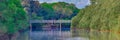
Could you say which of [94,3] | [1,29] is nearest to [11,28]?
[1,29]

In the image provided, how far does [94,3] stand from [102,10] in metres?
14.0

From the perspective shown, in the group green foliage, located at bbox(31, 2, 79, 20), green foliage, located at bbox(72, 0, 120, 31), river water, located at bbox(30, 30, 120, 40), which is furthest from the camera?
green foliage, located at bbox(31, 2, 79, 20)

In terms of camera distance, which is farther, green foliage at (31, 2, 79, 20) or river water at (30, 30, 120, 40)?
green foliage at (31, 2, 79, 20)

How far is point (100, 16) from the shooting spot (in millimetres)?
66688

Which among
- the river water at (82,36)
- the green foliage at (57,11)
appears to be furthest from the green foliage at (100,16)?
the green foliage at (57,11)

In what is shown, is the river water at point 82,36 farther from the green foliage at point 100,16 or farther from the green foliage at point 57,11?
the green foliage at point 57,11

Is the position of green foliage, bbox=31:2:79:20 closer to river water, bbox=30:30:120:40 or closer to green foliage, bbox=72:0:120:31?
green foliage, bbox=72:0:120:31

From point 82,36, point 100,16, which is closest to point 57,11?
point 100,16

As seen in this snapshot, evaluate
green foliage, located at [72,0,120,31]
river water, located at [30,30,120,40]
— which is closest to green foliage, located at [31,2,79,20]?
green foliage, located at [72,0,120,31]

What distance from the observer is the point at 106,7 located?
220 feet

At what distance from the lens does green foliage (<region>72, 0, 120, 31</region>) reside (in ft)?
196

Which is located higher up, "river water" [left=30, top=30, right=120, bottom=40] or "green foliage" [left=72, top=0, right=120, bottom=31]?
"green foliage" [left=72, top=0, right=120, bottom=31]

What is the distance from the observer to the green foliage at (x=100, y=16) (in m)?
59.9

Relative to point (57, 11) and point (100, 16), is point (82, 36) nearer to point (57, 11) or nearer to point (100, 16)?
point (100, 16)
